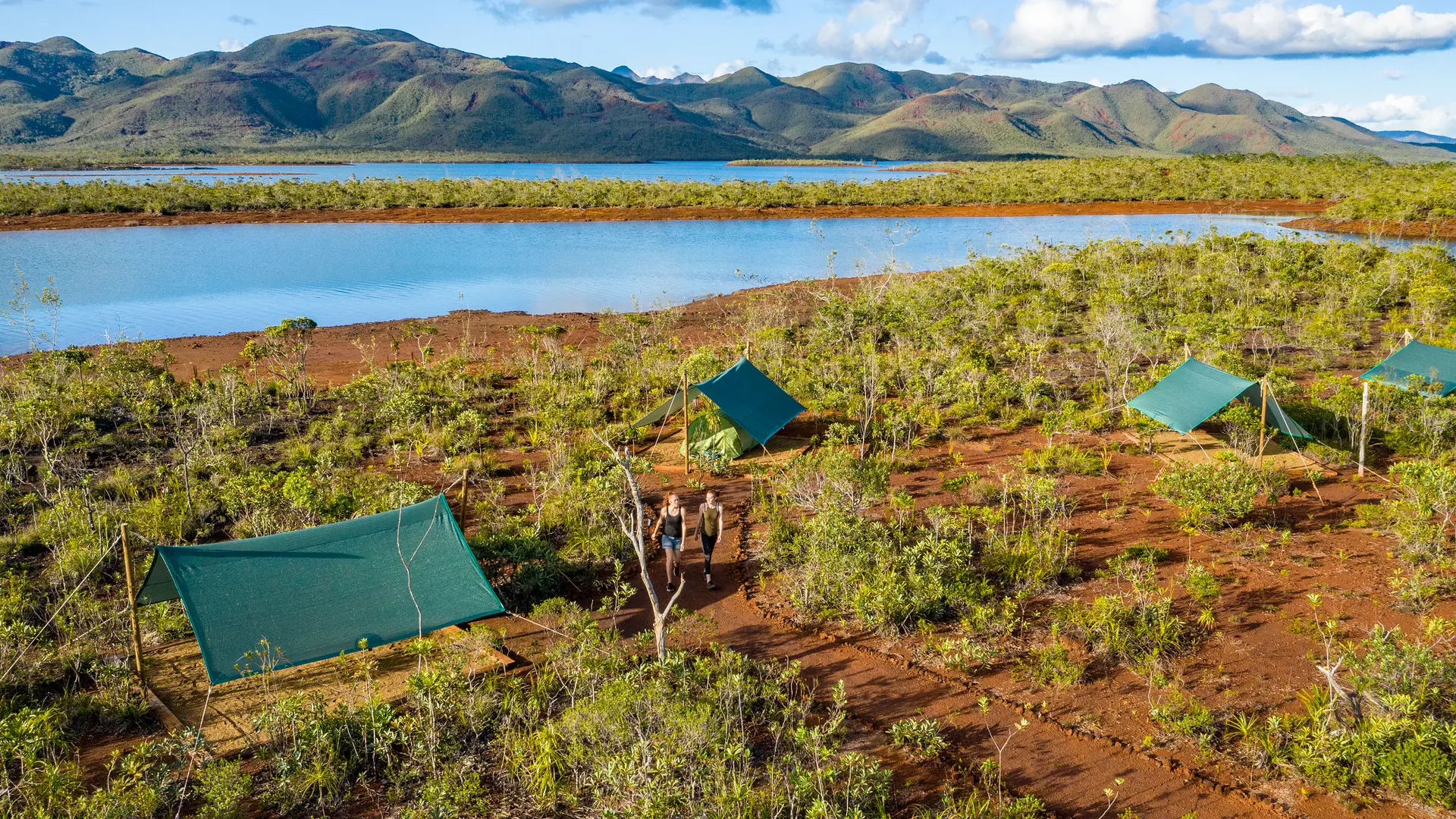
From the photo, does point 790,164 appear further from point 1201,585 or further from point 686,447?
point 1201,585

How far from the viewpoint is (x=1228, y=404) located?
12547 millimetres

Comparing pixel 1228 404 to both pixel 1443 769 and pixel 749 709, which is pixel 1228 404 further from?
pixel 749 709

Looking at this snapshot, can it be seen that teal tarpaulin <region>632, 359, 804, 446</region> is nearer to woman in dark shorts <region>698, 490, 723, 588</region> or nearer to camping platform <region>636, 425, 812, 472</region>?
camping platform <region>636, 425, 812, 472</region>

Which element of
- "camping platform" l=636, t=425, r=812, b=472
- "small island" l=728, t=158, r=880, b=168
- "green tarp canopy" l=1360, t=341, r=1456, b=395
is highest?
"small island" l=728, t=158, r=880, b=168

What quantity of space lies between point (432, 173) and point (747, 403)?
311ft

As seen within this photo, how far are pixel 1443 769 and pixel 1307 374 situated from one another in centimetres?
1317

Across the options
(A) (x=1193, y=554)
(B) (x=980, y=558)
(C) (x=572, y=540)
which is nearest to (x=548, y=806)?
(C) (x=572, y=540)

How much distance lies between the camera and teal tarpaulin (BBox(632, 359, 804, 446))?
1266cm

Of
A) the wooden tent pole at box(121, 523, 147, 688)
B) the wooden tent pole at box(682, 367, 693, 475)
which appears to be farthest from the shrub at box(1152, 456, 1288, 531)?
the wooden tent pole at box(121, 523, 147, 688)

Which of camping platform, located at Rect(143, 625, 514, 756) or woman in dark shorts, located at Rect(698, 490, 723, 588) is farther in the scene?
woman in dark shorts, located at Rect(698, 490, 723, 588)

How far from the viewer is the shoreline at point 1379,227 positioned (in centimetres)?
3691

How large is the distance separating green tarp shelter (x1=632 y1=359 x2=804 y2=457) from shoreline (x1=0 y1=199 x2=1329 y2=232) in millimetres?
36861

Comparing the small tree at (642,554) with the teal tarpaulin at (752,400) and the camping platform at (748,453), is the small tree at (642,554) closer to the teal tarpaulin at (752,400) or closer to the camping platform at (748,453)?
the camping platform at (748,453)

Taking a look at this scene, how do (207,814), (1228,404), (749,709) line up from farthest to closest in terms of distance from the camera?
1. (1228,404)
2. (749,709)
3. (207,814)
